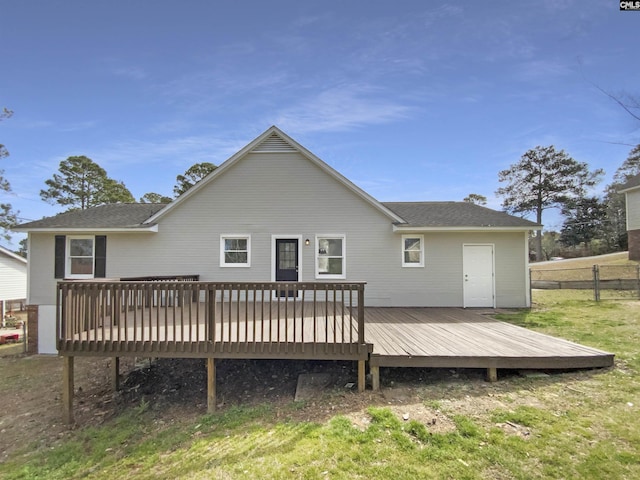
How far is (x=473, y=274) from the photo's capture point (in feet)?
31.9

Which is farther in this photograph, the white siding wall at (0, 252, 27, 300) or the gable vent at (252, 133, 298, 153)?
the white siding wall at (0, 252, 27, 300)

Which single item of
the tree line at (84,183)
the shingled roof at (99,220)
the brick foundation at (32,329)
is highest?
the tree line at (84,183)

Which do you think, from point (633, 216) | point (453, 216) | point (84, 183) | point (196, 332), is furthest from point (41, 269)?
point (633, 216)

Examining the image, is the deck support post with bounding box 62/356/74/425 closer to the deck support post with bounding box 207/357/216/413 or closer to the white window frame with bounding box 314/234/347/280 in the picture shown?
the deck support post with bounding box 207/357/216/413

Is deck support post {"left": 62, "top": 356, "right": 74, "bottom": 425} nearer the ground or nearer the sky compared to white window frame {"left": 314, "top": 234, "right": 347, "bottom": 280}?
nearer the ground

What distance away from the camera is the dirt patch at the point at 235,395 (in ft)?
12.9

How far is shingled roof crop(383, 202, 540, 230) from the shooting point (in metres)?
9.38

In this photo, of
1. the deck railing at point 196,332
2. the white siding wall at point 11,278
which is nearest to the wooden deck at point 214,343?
the deck railing at point 196,332

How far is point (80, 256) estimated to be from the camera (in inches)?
392

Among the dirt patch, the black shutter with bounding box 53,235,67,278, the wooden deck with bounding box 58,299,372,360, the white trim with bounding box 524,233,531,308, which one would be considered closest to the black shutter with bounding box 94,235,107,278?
the black shutter with bounding box 53,235,67,278

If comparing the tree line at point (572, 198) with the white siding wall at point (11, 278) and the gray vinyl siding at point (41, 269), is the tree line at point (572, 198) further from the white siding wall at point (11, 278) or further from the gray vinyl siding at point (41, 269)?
the white siding wall at point (11, 278)

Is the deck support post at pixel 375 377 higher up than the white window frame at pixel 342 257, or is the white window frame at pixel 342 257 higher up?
the white window frame at pixel 342 257

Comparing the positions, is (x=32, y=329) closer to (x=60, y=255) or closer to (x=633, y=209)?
(x=60, y=255)

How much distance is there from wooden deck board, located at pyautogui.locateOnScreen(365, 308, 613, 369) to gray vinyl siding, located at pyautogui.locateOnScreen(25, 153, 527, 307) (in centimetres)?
245
